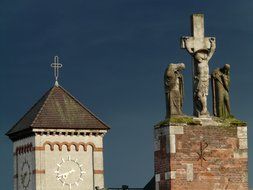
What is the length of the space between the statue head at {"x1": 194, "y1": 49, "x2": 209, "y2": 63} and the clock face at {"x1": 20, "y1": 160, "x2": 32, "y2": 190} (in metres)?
50.3

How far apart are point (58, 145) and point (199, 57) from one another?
51486 mm

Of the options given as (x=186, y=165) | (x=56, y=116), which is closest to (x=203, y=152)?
(x=186, y=165)

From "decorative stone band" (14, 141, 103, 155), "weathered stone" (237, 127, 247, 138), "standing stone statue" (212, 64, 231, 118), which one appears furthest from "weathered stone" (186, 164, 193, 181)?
"decorative stone band" (14, 141, 103, 155)

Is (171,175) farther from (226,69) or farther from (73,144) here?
(73,144)

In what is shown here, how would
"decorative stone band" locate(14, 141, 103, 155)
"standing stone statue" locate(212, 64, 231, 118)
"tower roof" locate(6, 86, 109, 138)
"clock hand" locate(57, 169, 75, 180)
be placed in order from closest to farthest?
"standing stone statue" locate(212, 64, 231, 118), "tower roof" locate(6, 86, 109, 138), "decorative stone band" locate(14, 141, 103, 155), "clock hand" locate(57, 169, 75, 180)

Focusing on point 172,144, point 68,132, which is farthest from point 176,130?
point 68,132

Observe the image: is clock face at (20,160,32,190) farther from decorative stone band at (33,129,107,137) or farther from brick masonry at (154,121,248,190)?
brick masonry at (154,121,248,190)

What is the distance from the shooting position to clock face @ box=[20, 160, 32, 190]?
87425 millimetres

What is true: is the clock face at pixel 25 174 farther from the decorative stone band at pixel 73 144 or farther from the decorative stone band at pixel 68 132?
the decorative stone band at pixel 68 132

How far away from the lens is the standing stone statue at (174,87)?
36938 millimetres

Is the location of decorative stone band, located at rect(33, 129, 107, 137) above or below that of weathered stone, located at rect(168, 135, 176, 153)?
above

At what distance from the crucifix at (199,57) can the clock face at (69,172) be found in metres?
51.4

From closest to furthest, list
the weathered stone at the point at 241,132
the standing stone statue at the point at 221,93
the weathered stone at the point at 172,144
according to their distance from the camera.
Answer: the weathered stone at the point at 172,144 < the weathered stone at the point at 241,132 < the standing stone statue at the point at 221,93

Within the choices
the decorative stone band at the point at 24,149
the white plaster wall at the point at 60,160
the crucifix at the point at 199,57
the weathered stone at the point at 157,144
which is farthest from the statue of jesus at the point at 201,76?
the decorative stone band at the point at 24,149
